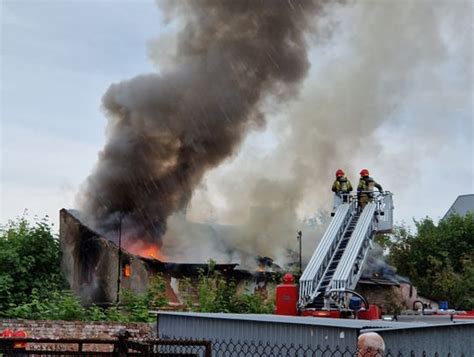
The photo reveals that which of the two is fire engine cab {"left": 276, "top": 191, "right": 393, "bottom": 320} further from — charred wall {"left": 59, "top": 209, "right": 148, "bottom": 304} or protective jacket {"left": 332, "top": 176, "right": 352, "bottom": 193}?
charred wall {"left": 59, "top": 209, "right": 148, "bottom": 304}

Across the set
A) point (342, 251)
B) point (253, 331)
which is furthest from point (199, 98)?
point (253, 331)

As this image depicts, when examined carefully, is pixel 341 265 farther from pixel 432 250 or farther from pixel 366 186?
pixel 432 250

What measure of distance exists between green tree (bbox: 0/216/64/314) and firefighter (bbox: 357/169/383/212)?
8.21 m

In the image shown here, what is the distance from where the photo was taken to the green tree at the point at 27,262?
18.2 metres

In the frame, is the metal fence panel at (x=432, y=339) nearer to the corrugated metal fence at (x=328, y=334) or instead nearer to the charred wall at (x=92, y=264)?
the corrugated metal fence at (x=328, y=334)

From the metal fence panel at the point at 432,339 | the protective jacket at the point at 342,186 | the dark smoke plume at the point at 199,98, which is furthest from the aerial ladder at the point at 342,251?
the dark smoke plume at the point at 199,98

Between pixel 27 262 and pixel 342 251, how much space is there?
28.6 feet

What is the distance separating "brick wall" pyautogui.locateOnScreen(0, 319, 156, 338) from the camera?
553 inches

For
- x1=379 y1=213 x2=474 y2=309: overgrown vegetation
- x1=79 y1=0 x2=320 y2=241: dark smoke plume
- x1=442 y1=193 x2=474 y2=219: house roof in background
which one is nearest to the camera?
x1=79 y1=0 x2=320 y2=241: dark smoke plume

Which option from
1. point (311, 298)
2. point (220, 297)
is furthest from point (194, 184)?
point (311, 298)

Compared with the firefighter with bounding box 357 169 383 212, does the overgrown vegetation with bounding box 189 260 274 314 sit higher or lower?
lower

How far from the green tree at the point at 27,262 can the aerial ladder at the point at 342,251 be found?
738 centimetres

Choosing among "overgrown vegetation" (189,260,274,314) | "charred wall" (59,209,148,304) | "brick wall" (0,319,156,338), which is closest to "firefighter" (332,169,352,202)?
"overgrown vegetation" (189,260,274,314)

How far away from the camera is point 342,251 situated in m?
15.4
